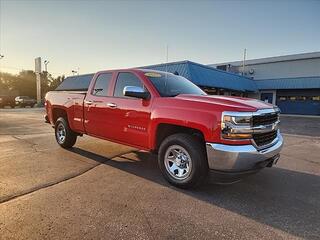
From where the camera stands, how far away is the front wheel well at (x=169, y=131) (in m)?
4.48

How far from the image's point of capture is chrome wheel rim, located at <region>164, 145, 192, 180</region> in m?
4.39

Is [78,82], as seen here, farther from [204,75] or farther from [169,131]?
[169,131]

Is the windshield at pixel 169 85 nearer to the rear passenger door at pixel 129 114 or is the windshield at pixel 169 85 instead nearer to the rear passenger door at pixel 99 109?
the rear passenger door at pixel 129 114

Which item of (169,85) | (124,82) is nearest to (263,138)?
(169,85)

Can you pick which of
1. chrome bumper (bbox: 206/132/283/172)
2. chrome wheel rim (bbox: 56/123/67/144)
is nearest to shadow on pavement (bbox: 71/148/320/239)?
chrome bumper (bbox: 206/132/283/172)

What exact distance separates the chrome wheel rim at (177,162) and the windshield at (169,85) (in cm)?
103

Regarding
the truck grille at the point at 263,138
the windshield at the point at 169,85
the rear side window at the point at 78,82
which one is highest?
the rear side window at the point at 78,82

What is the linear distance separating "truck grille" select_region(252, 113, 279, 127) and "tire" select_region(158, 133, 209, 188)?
0.88 meters

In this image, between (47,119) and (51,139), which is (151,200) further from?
(51,139)

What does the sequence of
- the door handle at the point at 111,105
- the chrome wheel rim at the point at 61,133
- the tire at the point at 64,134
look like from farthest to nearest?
the chrome wheel rim at the point at 61,133
the tire at the point at 64,134
the door handle at the point at 111,105

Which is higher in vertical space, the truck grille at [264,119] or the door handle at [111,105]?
the door handle at [111,105]

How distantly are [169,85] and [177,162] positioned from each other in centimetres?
158

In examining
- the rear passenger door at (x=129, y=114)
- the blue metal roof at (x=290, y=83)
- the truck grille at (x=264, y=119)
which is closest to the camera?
the truck grille at (x=264, y=119)

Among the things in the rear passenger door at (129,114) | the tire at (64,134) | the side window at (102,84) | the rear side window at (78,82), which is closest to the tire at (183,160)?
the rear passenger door at (129,114)
